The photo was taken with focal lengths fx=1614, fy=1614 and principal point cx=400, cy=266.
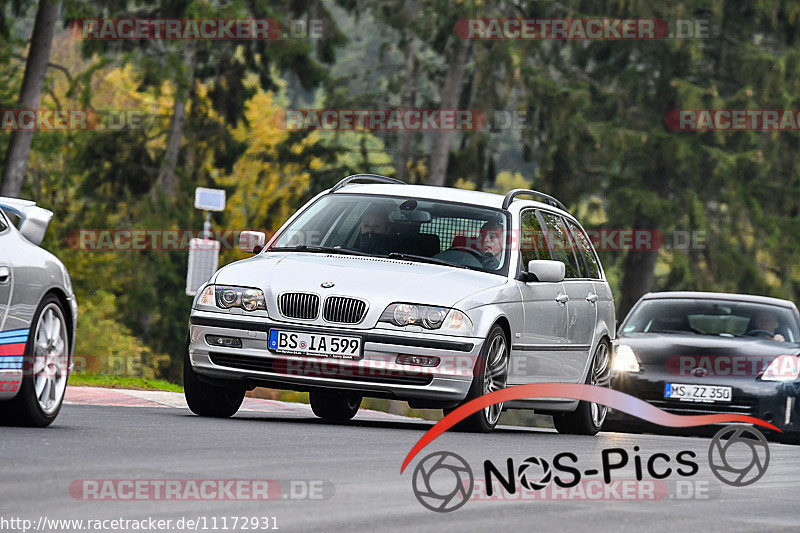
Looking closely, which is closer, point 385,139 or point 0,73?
point 0,73

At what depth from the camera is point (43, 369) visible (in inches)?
388

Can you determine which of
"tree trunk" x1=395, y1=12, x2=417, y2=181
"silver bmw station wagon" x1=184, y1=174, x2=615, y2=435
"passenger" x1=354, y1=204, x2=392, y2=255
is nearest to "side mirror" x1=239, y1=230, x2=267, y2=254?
"silver bmw station wagon" x1=184, y1=174, x2=615, y2=435

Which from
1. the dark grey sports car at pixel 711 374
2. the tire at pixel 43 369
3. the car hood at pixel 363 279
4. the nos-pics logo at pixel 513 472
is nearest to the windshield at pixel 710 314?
the dark grey sports car at pixel 711 374

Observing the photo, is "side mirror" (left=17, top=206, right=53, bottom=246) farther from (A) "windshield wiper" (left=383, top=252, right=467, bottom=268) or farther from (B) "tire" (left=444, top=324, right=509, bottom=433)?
(B) "tire" (left=444, top=324, right=509, bottom=433)

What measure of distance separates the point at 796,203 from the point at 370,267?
32460 millimetres

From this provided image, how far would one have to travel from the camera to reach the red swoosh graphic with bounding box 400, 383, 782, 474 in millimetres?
10823

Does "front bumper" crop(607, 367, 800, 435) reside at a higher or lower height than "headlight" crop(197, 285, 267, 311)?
lower

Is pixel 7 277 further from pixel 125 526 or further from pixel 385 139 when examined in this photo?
pixel 385 139

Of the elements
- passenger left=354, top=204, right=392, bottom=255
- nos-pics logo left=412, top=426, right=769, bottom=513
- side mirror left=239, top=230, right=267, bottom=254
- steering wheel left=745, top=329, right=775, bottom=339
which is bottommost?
nos-pics logo left=412, top=426, right=769, bottom=513

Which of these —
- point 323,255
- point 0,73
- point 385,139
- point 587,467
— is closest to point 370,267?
point 323,255

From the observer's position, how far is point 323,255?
11938 mm

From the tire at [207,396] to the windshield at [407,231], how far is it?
1203 mm

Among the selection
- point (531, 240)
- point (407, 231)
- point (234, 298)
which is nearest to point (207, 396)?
point (234, 298)

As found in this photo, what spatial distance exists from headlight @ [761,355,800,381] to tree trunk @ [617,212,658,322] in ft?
77.5
